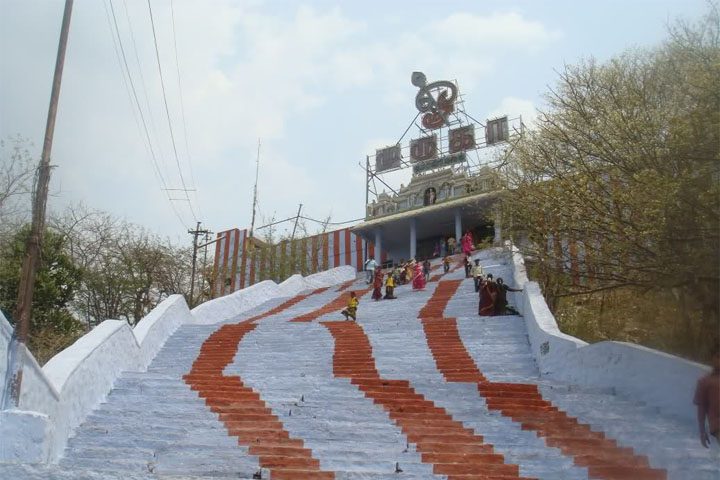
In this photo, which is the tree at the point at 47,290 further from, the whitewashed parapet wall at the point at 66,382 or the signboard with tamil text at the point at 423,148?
the signboard with tamil text at the point at 423,148

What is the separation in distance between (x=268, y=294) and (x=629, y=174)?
15.7m

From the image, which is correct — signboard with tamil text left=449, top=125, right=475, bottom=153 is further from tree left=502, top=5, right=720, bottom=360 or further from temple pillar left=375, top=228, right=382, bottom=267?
tree left=502, top=5, right=720, bottom=360

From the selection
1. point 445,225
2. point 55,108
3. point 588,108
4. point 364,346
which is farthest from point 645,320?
point 445,225

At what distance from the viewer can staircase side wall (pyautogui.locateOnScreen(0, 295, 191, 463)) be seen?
22.3 feet

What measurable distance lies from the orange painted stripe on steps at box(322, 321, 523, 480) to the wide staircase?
0.02 meters

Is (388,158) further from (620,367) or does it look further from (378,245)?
(620,367)

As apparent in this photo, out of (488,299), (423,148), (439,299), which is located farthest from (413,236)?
(488,299)

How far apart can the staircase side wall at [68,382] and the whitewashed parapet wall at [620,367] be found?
614cm

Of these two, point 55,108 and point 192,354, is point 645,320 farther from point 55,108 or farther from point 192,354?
point 55,108

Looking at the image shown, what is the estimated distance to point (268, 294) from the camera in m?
23.5

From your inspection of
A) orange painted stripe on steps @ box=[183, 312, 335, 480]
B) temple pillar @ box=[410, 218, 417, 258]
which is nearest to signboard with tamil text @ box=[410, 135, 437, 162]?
temple pillar @ box=[410, 218, 417, 258]

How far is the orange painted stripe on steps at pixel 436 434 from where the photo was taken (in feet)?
20.8

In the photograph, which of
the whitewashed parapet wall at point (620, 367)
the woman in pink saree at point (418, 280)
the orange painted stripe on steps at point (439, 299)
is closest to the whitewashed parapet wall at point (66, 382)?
the orange painted stripe on steps at point (439, 299)

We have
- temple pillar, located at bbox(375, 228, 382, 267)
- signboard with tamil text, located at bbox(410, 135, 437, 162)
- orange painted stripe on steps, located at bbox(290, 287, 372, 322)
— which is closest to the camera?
orange painted stripe on steps, located at bbox(290, 287, 372, 322)
